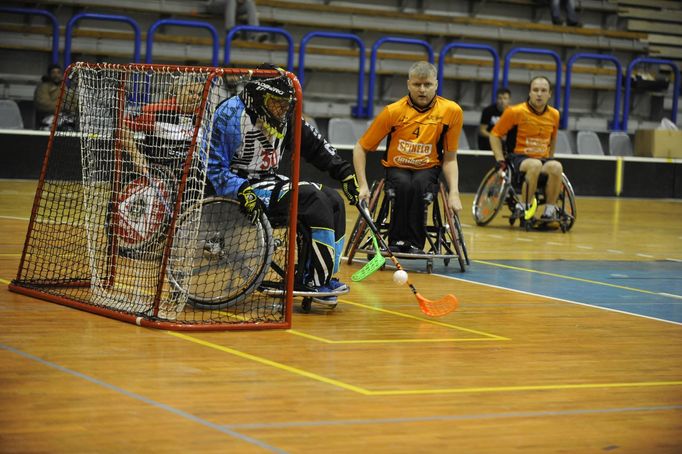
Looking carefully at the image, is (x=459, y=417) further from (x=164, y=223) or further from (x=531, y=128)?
(x=531, y=128)

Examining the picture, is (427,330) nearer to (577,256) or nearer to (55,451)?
(55,451)

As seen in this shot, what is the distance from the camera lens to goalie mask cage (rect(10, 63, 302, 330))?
5.46 metres

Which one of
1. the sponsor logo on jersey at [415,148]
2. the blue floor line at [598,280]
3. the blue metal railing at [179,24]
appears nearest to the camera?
the blue floor line at [598,280]

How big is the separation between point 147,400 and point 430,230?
4398 millimetres

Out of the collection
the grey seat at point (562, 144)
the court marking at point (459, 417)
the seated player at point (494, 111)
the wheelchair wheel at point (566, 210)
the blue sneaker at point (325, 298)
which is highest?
the seated player at point (494, 111)

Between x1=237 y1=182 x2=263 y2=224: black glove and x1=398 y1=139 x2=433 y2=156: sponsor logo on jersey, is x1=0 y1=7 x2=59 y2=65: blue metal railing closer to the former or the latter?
x1=398 y1=139 x2=433 y2=156: sponsor logo on jersey

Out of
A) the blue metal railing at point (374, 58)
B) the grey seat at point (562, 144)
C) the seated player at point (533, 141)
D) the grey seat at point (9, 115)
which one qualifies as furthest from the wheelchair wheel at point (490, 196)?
the grey seat at point (562, 144)

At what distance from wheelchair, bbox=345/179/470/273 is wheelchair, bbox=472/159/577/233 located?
2.83m

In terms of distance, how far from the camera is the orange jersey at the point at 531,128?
433 inches

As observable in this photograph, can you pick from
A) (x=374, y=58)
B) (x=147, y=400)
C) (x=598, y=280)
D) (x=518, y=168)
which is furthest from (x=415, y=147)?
(x=374, y=58)

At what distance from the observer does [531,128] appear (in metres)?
11.0

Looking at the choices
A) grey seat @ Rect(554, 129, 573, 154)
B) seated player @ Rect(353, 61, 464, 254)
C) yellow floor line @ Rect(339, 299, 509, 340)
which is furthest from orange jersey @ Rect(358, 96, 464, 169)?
grey seat @ Rect(554, 129, 573, 154)

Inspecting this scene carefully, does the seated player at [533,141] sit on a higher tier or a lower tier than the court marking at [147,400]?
higher

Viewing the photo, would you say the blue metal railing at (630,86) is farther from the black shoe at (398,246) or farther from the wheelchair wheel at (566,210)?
the black shoe at (398,246)
